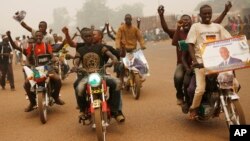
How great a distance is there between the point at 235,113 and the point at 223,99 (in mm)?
265

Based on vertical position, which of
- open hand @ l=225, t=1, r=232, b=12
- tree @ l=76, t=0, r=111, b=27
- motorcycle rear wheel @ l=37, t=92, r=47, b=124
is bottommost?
motorcycle rear wheel @ l=37, t=92, r=47, b=124

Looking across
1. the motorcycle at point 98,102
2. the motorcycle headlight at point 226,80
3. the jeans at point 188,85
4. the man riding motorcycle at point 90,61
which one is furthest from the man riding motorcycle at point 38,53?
the motorcycle headlight at point 226,80

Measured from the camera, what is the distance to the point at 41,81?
8.13 m

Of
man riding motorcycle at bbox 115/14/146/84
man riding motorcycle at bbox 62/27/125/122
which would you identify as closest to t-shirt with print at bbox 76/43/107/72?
man riding motorcycle at bbox 62/27/125/122

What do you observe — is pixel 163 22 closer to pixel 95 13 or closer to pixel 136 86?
pixel 136 86

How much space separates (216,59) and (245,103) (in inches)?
109

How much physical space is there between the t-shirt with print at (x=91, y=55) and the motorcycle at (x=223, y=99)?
1.92 m

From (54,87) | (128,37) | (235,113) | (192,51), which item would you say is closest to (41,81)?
(54,87)

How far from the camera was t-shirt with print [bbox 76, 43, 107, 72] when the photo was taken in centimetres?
679

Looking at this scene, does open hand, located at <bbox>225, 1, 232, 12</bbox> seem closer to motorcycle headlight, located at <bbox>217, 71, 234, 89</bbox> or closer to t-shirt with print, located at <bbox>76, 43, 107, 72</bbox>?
motorcycle headlight, located at <bbox>217, 71, 234, 89</bbox>

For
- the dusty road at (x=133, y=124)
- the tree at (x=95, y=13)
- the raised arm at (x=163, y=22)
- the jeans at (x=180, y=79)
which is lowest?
the dusty road at (x=133, y=124)

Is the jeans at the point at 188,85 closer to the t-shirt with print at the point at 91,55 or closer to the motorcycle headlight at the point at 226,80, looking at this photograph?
the motorcycle headlight at the point at 226,80

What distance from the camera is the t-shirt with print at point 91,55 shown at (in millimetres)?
6789

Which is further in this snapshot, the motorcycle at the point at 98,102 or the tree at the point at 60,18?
the tree at the point at 60,18
